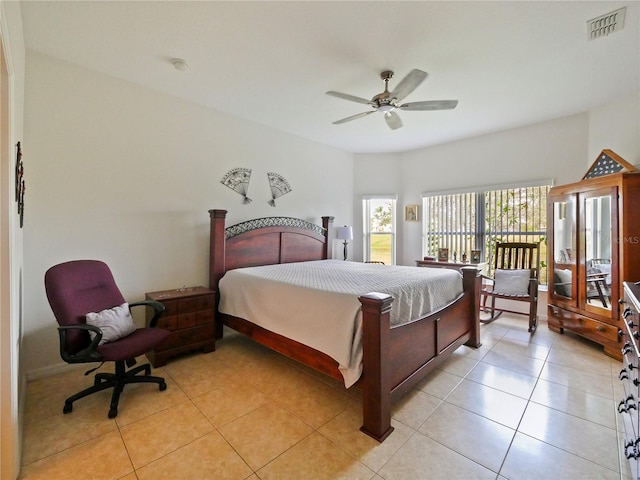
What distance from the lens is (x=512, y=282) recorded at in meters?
3.85

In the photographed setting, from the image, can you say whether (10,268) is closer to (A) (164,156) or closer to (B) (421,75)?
(A) (164,156)

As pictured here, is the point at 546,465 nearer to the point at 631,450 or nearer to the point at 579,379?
the point at 631,450

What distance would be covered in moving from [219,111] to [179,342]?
2836 millimetres

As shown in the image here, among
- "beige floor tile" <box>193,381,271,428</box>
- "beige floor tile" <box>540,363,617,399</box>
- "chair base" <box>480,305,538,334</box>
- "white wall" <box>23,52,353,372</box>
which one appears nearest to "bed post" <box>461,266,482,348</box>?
"beige floor tile" <box>540,363,617,399</box>

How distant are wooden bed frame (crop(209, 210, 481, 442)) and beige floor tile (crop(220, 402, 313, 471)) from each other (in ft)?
1.29

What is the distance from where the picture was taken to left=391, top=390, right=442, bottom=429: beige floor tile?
1.98 meters

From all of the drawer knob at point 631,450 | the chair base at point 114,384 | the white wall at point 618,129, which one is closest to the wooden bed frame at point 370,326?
the chair base at point 114,384

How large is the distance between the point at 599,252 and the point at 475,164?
7.47 feet

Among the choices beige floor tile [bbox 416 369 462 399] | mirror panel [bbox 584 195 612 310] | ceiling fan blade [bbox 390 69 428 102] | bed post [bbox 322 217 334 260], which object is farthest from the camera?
bed post [bbox 322 217 334 260]

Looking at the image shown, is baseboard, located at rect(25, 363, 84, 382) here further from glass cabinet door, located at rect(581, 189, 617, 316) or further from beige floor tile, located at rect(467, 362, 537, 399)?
glass cabinet door, located at rect(581, 189, 617, 316)

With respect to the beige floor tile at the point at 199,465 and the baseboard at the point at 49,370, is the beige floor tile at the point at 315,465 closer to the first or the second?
the beige floor tile at the point at 199,465

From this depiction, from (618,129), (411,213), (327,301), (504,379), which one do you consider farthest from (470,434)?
(411,213)

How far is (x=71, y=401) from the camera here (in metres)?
2.04

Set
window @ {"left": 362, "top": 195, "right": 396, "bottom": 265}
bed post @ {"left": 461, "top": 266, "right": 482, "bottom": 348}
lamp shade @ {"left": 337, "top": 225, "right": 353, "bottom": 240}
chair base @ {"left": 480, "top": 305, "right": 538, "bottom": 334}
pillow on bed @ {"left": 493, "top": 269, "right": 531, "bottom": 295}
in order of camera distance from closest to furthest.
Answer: bed post @ {"left": 461, "top": 266, "right": 482, "bottom": 348} < chair base @ {"left": 480, "top": 305, "right": 538, "bottom": 334} < pillow on bed @ {"left": 493, "top": 269, "right": 531, "bottom": 295} < lamp shade @ {"left": 337, "top": 225, "right": 353, "bottom": 240} < window @ {"left": 362, "top": 195, "right": 396, "bottom": 265}
